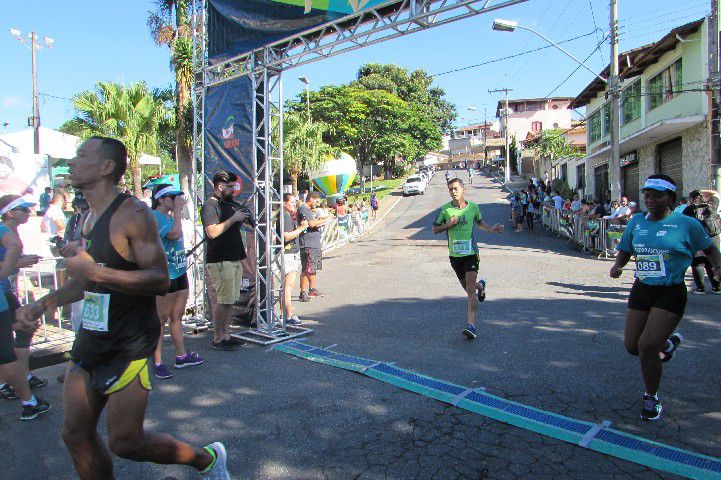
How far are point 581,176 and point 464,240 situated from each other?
31035 millimetres

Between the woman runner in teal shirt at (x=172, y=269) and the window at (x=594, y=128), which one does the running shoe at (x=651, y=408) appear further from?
the window at (x=594, y=128)

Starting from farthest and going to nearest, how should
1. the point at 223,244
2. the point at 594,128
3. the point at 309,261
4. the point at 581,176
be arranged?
the point at 581,176, the point at 594,128, the point at 309,261, the point at 223,244

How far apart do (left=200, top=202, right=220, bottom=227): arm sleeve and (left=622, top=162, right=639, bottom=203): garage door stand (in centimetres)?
2227

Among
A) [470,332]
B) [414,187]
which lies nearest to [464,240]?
[470,332]

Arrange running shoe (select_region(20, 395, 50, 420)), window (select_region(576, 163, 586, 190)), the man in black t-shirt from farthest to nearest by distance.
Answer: window (select_region(576, 163, 586, 190)) → the man in black t-shirt → running shoe (select_region(20, 395, 50, 420))

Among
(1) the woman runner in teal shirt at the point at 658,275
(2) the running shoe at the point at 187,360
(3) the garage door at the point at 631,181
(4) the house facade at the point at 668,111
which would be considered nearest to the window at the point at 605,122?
(4) the house facade at the point at 668,111

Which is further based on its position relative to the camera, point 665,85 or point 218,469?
point 665,85

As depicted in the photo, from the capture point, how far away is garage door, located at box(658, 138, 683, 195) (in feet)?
60.6

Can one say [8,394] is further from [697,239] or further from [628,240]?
[697,239]

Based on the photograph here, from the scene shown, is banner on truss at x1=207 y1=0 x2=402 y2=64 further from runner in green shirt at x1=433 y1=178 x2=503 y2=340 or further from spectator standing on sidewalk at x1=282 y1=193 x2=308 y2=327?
runner in green shirt at x1=433 y1=178 x2=503 y2=340

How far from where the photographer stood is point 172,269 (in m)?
5.21

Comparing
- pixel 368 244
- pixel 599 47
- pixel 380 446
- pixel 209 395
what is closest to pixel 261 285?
pixel 209 395

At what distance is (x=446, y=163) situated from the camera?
98.0m

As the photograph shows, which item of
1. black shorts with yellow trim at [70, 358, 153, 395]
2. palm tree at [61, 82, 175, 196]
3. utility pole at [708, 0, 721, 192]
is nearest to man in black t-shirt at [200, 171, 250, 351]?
black shorts with yellow trim at [70, 358, 153, 395]
